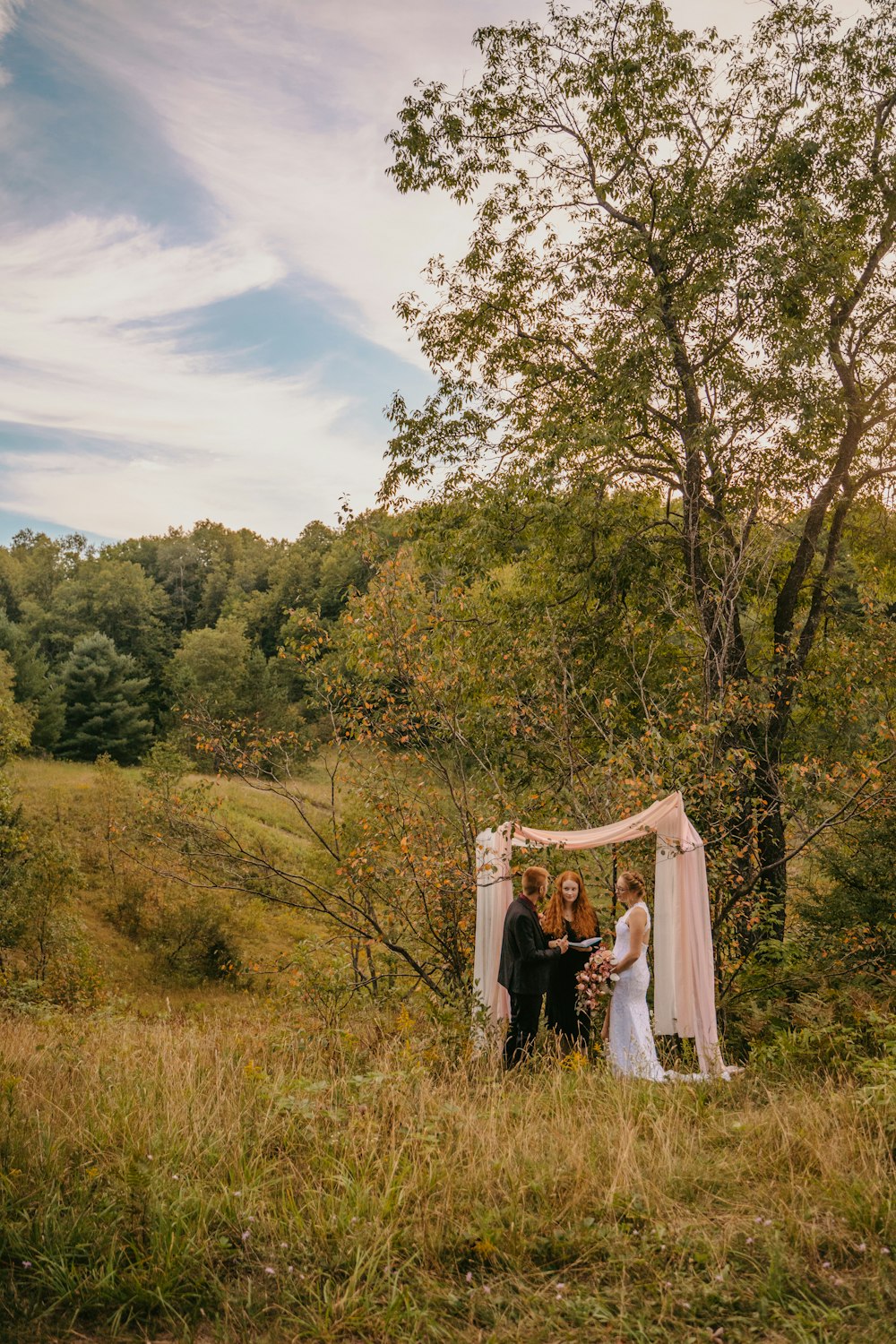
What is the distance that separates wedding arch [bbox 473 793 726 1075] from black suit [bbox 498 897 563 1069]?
30cm

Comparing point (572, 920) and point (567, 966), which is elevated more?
point (572, 920)

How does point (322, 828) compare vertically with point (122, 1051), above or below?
above

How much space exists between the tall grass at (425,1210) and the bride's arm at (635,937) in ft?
6.41

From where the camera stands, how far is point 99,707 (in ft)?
180

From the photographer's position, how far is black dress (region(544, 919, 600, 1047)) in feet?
26.2

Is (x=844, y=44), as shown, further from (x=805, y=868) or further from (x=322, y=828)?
(x=322, y=828)

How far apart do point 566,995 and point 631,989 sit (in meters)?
0.54

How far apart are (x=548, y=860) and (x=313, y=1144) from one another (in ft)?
18.9

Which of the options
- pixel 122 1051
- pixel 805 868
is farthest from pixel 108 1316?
pixel 805 868

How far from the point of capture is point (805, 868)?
42.3 feet

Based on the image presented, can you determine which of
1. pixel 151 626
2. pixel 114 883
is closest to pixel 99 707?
pixel 151 626

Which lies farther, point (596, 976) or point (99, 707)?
point (99, 707)

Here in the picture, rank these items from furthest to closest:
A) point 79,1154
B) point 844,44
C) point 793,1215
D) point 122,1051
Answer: point 844,44
point 122,1051
point 79,1154
point 793,1215

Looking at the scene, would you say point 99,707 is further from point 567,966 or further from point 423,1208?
point 423,1208
